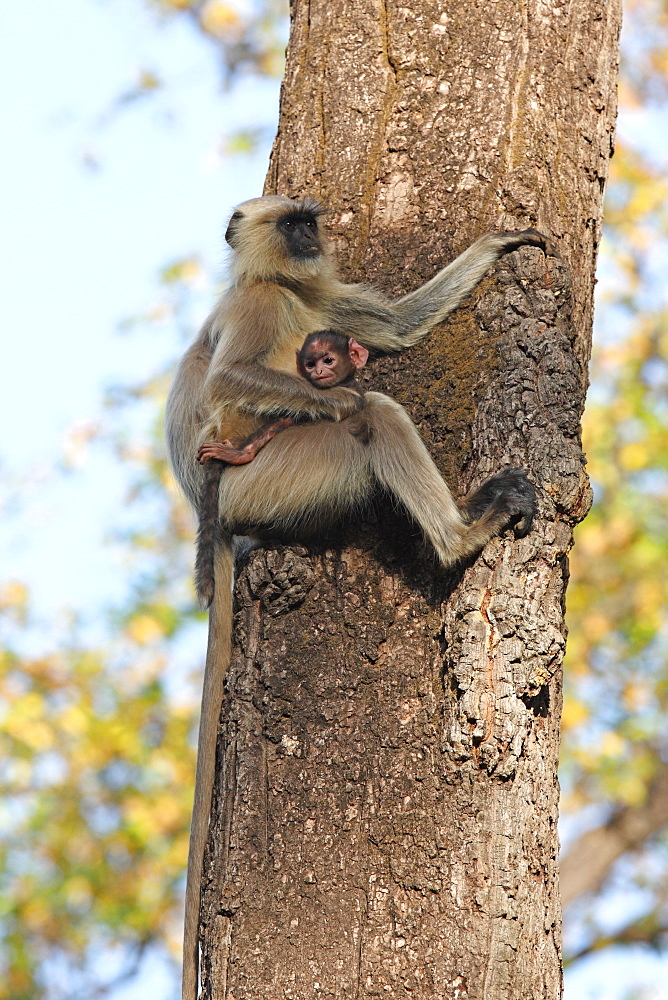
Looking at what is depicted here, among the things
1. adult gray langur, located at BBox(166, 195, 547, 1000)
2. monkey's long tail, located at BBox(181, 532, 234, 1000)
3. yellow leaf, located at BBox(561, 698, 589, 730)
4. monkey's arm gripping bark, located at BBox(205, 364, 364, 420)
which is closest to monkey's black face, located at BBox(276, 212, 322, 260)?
adult gray langur, located at BBox(166, 195, 547, 1000)

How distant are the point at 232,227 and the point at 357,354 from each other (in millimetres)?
898

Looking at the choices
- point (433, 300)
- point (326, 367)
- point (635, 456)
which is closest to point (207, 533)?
point (326, 367)

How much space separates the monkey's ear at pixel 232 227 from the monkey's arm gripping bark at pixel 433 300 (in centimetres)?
74

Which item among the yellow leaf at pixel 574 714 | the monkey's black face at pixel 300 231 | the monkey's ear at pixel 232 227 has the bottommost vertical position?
the monkey's black face at pixel 300 231

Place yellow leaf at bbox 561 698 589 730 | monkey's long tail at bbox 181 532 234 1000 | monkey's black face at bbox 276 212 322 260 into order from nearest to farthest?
monkey's long tail at bbox 181 532 234 1000, monkey's black face at bbox 276 212 322 260, yellow leaf at bbox 561 698 589 730

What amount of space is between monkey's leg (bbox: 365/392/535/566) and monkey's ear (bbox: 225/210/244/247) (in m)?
1.12

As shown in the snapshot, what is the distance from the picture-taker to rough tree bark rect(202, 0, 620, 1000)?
2254 mm

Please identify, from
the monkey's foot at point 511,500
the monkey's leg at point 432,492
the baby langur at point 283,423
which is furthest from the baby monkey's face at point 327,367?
the monkey's foot at point 511,500

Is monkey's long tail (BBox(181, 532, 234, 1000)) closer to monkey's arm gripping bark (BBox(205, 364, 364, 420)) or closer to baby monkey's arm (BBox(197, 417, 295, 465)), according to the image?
baby monkey's arm (BBox(197, 417, 295, 465))

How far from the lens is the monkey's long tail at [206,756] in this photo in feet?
8.02

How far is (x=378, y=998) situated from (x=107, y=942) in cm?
701

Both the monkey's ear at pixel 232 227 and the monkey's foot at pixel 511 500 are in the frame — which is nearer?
the monkey's foot at pixel 511 500

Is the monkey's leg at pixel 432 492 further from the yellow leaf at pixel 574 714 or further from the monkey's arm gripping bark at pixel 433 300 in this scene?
the yellow leaf at pixel 574 714

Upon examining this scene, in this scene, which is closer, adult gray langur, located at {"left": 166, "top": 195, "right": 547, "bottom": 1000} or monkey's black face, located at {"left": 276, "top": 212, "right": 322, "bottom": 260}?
adult gray langur, located at {"left": 166, "top": 195, "right": 547, "bottom": 1000}
